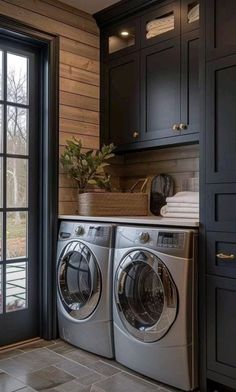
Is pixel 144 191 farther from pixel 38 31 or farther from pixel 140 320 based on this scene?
pixel 38 31

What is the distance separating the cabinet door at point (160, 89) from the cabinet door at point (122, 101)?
0.28 ft

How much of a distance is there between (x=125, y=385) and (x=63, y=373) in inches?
16.3

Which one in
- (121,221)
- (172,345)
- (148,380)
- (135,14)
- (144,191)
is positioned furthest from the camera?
(144,191)

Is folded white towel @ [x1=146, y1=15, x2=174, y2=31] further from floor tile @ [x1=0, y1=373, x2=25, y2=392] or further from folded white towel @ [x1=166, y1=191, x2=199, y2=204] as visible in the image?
floor tile @ [x1=0, y1=373, x2=25, y2=392]

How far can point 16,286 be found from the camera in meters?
2.99

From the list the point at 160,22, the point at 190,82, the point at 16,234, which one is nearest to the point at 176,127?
the point at 190,82

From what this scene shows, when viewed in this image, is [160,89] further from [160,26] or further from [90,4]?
[90,4]

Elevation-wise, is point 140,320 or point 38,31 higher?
point 38,31

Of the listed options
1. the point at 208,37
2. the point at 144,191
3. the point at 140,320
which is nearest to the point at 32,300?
the point at 140,320

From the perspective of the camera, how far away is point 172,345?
7.22 ft

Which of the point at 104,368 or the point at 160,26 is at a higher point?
the point at 160,26

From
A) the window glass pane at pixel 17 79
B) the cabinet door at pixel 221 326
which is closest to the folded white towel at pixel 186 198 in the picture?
the cabinet door at pixel 221 326

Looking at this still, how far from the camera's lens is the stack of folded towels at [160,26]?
2.83 m

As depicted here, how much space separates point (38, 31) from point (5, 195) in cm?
126
